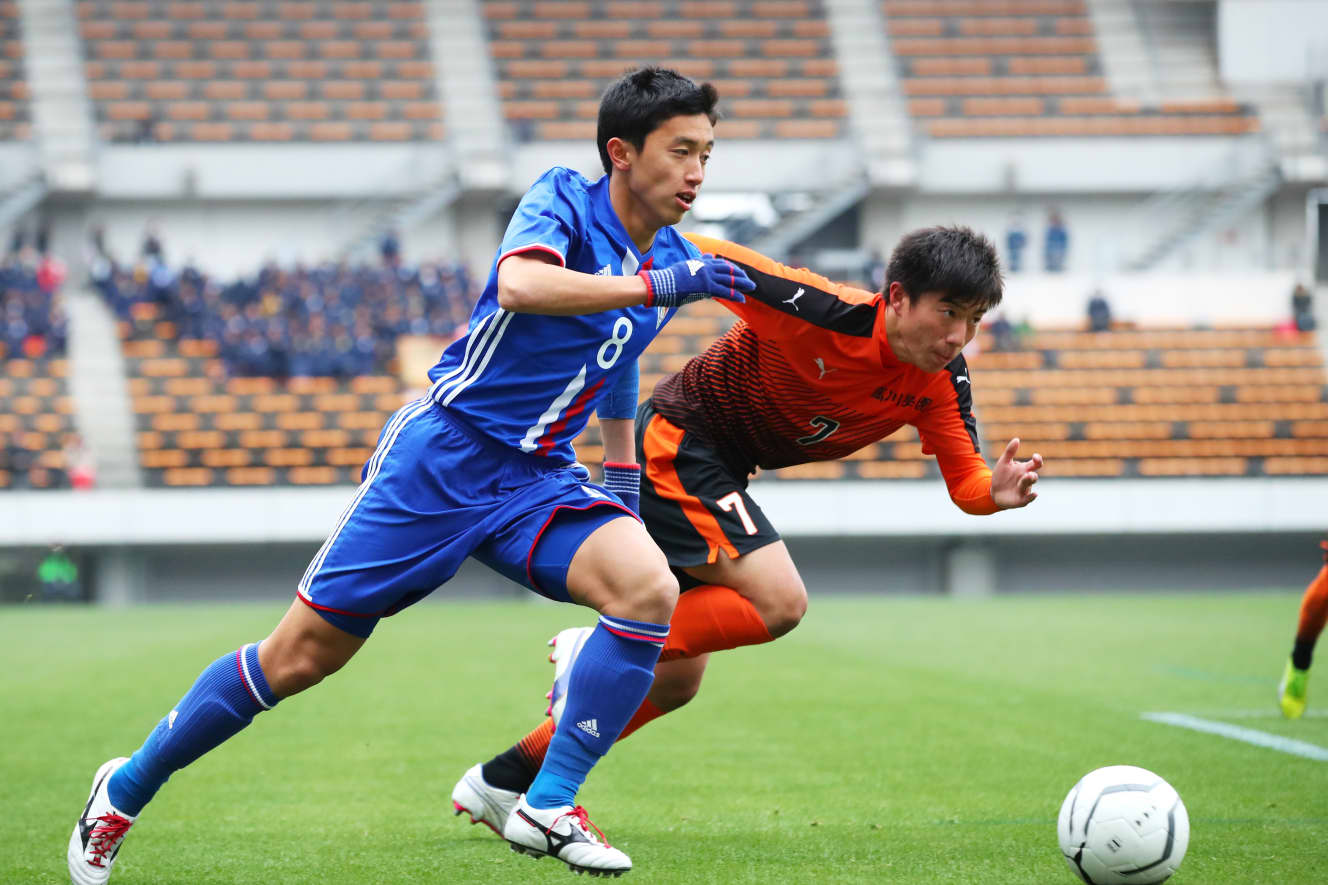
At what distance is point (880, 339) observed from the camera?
462cm

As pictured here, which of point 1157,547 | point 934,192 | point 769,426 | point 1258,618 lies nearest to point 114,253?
point 934,192

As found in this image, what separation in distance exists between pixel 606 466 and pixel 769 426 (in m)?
0.82

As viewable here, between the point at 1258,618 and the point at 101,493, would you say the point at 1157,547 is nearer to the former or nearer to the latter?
the point at 1258,618

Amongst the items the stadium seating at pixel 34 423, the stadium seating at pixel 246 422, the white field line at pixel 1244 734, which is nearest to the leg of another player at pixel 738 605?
the white field line at pixel 1244 734

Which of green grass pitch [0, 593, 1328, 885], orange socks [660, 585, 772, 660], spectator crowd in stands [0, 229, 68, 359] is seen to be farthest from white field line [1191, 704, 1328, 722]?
spectator crowd in stands [0, 229, 68, 359]

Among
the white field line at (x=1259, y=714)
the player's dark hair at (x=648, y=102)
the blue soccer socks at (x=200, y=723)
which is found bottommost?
the white field line at (x=1259, y=714)

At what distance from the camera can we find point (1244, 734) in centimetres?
705

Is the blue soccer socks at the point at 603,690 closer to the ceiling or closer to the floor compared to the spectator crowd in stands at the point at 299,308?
closer to the floor

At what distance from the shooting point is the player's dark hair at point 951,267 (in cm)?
427

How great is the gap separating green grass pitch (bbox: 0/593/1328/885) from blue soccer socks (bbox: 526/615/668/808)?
1.51 feet

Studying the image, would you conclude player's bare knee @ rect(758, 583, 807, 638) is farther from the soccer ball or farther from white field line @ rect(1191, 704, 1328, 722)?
white field line @ rect(1191, 704, 1328, 722)

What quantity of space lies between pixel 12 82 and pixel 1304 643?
1104 inches

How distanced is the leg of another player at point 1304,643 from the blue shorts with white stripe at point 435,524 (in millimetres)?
4582

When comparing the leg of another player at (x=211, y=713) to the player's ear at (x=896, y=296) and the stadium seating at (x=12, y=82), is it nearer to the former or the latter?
the player's ear at (x=896, y=296)
